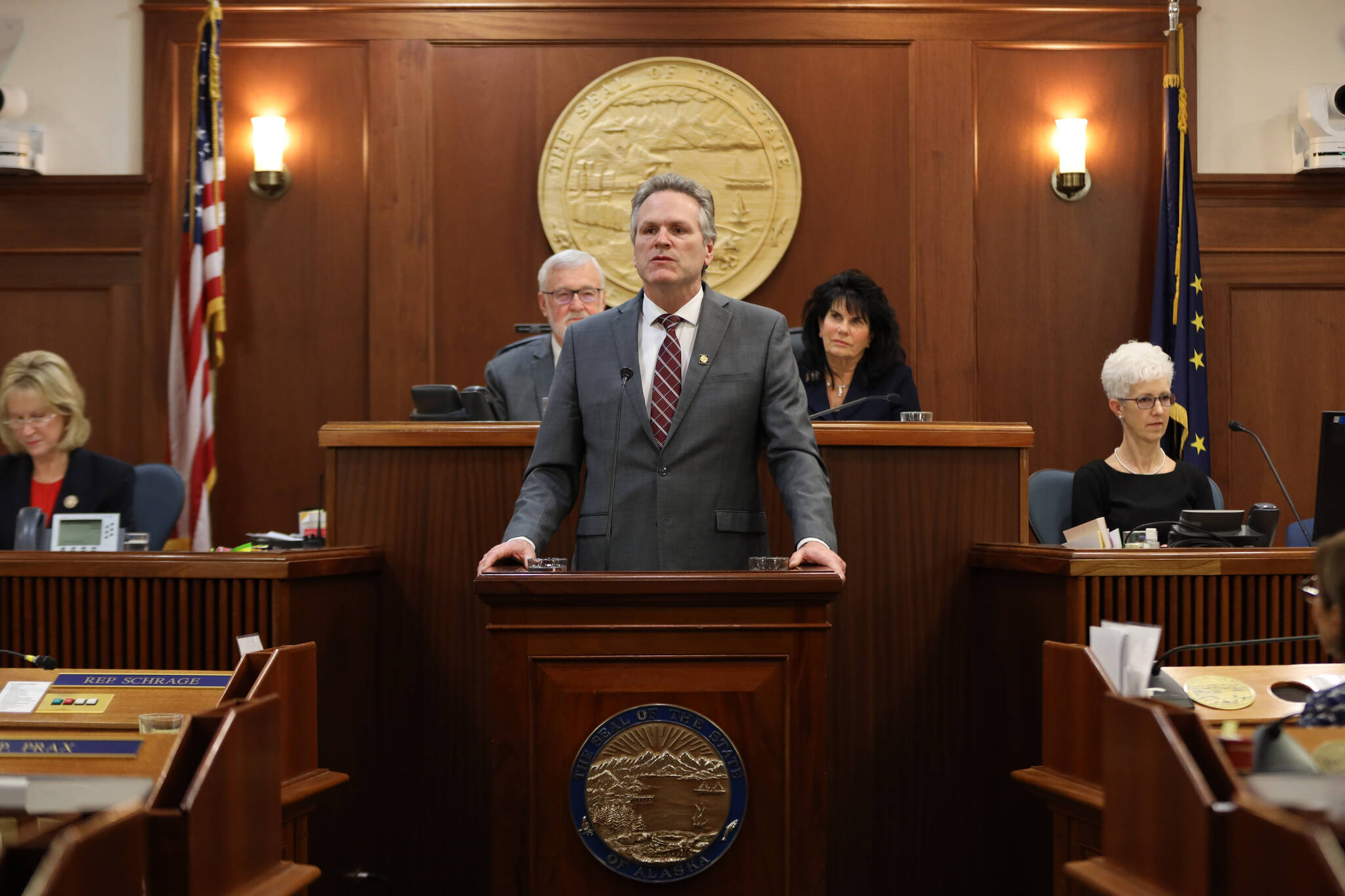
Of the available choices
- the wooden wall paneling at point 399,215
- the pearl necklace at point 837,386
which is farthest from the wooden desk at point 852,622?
the wooden wall paneling at point 399,215

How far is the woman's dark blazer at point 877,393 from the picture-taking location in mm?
3752

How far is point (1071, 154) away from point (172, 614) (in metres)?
4.37

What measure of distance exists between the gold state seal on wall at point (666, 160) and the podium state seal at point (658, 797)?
12.3 ft

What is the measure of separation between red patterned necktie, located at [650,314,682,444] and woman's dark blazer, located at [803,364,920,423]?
1160 millimetres

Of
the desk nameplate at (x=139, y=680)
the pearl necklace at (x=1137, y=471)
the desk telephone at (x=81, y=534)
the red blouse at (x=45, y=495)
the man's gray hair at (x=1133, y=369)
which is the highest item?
the man's gray hair at (x=1133, y=369)

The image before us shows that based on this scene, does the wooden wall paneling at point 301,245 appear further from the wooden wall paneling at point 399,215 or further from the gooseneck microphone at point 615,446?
the gooseneck microphone at point 615,446

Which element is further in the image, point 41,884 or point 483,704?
point 483,704

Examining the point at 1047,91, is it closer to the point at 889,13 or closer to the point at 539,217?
the point at 889,13

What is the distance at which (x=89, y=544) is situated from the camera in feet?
10.8

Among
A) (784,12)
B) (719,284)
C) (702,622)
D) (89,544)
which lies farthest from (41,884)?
(784,12)

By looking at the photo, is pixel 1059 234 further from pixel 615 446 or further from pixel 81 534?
pixel 81 534

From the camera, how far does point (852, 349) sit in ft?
13.0

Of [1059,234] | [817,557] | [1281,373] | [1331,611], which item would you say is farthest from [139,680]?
[1281,373]

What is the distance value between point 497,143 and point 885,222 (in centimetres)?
182
